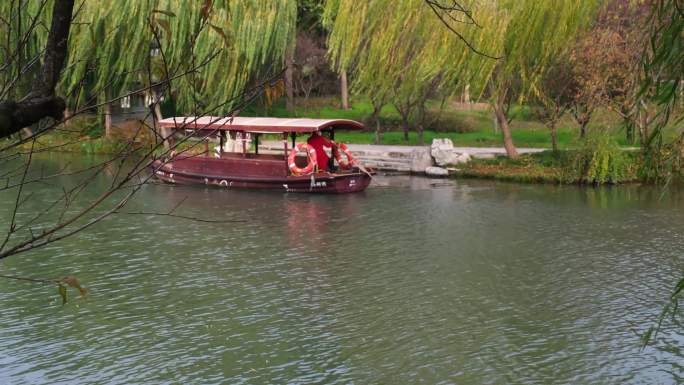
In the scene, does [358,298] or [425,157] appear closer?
[358,298]

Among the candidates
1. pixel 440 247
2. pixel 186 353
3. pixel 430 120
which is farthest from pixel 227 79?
pixel 186 353

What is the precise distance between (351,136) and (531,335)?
26.5 meters

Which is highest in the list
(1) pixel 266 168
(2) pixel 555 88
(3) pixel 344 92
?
(3) pixel 344 92

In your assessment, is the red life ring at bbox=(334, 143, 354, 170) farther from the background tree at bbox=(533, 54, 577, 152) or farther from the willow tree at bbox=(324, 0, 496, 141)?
the background tree at bbox=(533, 54, 577, 152)

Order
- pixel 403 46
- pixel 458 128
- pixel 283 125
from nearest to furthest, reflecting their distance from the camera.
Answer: pixel 283 125 < pixel 403 46 < pixel 458 128

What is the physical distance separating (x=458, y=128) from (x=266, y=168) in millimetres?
14182

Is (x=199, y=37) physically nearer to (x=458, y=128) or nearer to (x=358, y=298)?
(x=458, y=128)

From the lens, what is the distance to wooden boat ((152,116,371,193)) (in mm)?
26375

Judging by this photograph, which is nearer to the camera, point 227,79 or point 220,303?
point 220,303

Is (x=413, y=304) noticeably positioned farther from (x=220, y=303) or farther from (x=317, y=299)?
(x=220, y=303)

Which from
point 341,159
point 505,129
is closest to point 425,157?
point 505,129

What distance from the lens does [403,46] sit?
96.4ft

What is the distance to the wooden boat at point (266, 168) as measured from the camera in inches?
1038

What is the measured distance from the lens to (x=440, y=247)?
18734 mm
